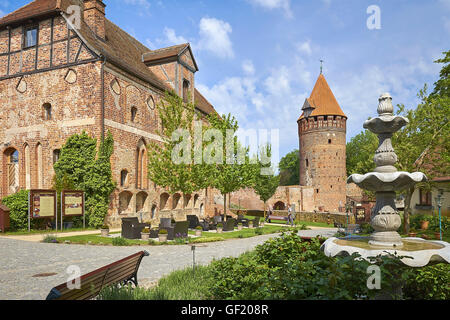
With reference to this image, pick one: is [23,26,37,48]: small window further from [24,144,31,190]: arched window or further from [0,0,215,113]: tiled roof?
[24,144,31,190]: arched window

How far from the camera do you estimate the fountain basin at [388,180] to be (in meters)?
5.62

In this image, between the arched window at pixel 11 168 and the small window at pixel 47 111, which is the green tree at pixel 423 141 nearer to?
the small window at pixel 47 111

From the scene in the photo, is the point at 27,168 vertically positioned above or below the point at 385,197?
above

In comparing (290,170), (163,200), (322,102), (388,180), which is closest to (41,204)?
(163,200)

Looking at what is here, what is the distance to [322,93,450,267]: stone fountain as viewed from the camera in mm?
5523

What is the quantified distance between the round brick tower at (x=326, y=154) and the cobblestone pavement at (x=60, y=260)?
111 ft

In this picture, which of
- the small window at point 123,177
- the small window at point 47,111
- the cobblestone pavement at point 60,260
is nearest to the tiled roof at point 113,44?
the small window at point 47,111

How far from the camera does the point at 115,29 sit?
2702cm

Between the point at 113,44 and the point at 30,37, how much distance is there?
17.5 feet

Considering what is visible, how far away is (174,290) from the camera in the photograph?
597 centimetres

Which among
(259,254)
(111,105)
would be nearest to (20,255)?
(259,254)

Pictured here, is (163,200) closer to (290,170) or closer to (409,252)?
(409,252)

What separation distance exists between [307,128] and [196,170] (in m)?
31.8

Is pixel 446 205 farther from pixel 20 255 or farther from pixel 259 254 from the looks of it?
pixel 20 255
